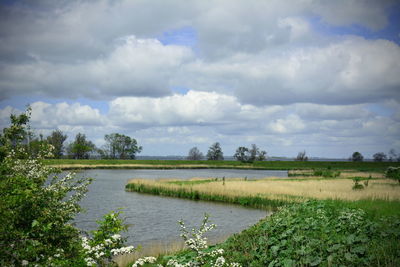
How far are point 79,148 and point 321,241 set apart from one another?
132 m

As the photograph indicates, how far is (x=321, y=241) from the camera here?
10.5m

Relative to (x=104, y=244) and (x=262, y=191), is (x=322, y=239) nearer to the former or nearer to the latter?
(x=104, y=244)

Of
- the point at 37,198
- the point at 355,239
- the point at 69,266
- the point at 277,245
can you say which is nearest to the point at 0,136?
the point at 37,198

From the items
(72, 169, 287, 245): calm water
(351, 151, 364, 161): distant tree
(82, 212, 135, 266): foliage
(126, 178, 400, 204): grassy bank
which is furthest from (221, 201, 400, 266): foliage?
(351, 151, 364, 161): distant tree

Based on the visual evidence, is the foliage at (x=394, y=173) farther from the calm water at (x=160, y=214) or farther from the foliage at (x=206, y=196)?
the calm water at (x=160, y=214)

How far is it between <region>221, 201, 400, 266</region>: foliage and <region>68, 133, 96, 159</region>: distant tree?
128160 mm

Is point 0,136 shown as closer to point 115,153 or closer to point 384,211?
point 384,211

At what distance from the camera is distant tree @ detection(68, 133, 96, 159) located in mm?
130875

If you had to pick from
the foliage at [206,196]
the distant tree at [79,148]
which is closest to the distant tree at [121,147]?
the distant tree at [79,148]

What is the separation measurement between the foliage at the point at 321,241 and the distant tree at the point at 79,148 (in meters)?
128

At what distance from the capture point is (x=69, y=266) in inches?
251

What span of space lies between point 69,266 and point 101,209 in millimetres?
26339

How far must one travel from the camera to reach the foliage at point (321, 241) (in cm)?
934

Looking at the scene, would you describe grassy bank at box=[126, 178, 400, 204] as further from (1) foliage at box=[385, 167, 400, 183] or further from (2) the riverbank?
(2) the riverbank
